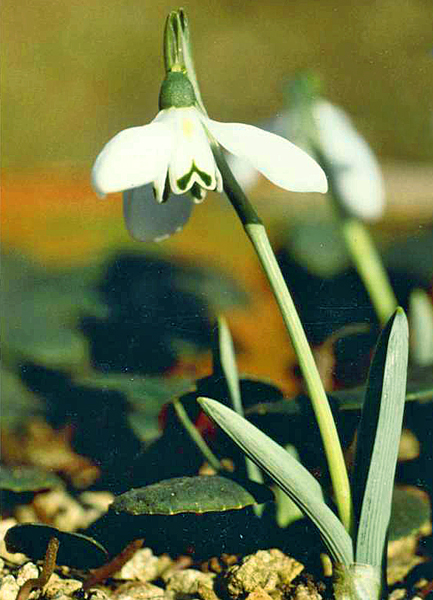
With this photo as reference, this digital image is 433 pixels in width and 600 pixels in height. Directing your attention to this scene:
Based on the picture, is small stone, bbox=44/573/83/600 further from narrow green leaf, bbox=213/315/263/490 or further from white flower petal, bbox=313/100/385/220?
white flower petal, bbox=313/100/385/220

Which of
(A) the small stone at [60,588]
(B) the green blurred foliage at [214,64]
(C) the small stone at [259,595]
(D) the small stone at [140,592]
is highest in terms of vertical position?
(B) the green blurred foliage at [214,64]

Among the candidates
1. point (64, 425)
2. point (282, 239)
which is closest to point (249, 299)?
point (282, 239)


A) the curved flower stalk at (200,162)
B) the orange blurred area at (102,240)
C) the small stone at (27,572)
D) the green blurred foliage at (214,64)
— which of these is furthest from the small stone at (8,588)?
the orange blurred area at (102,240)

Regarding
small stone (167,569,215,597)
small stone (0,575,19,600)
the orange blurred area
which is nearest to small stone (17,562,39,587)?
small stone (0,575,19,600)

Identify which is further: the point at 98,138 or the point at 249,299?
the point at 98,138

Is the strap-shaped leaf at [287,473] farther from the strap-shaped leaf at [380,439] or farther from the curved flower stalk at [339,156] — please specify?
the curved flower stalk at [339,156]

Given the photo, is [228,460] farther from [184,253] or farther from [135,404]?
[184,253]

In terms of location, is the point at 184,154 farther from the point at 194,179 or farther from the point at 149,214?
the point at 149,214
